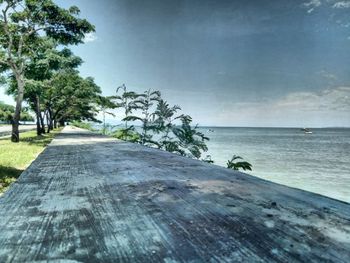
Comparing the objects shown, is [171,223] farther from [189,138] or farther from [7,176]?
[189,138]

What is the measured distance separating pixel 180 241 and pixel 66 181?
1571mm

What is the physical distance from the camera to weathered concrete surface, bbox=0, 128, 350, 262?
1091 mm

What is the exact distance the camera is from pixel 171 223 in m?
1.39

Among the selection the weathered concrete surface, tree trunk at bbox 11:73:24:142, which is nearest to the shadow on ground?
the weathered concrete surface

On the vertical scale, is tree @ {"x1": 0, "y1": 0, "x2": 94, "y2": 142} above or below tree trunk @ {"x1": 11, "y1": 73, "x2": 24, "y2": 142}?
above

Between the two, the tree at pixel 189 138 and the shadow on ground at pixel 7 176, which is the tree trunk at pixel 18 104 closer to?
the shadow on ground at pixel 7 176

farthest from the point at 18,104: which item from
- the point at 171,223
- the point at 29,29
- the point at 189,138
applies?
the point at 171,223

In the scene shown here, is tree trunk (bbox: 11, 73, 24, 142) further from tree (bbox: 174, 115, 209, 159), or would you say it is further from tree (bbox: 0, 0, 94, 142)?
tree (bbox: 174, 115, 209, 159)

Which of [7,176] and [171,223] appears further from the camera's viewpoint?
[7,176]

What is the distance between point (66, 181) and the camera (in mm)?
2500

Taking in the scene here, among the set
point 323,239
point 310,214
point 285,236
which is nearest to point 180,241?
point 285,236

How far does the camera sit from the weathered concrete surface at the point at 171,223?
1.09 m

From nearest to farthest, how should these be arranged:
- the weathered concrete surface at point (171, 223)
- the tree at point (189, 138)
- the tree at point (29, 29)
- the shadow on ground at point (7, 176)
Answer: the weathered concrete surface at point (171, 223), the shadow on ground at point (7, 176), the tree at point (189, 138), the tree at point (29, 29)

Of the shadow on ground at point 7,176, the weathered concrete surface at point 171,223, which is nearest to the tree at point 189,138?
the shadow on ground at point 7,176
